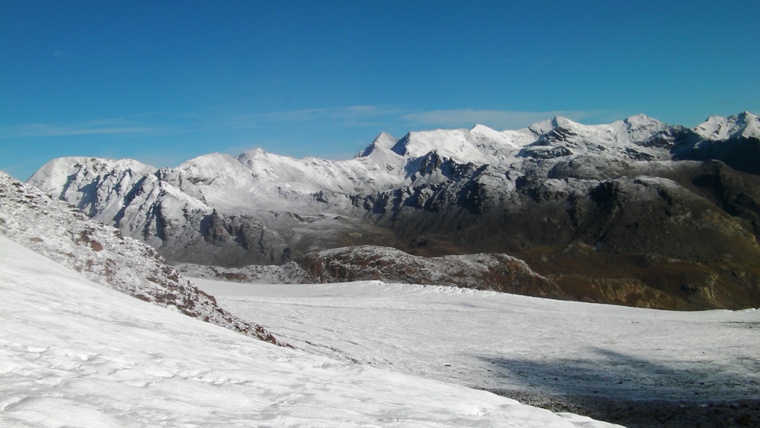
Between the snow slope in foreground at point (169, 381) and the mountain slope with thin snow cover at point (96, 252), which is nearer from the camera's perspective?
the snow slope in foreground at point (169, 381)

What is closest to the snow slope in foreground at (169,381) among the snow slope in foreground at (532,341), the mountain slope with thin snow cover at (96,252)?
the mountain slope with thin snow cover at (96,252)

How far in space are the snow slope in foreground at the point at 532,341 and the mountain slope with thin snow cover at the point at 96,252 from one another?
A: 7.50 m

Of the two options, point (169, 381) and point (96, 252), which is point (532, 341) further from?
Result: point (169, 381)

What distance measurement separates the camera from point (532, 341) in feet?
106

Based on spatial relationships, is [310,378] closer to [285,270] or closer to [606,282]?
[285,270]

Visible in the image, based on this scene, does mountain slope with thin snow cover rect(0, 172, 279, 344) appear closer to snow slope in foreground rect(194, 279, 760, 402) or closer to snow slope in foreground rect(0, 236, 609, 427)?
snow slope in foreground rect(0, 236, 609, 427)

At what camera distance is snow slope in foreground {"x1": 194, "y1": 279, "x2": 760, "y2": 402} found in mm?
22766

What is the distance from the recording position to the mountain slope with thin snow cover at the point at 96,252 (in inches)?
843

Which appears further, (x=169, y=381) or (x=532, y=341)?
(x=532, y=341)

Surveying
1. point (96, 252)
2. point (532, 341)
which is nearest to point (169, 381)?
point (96, 252)

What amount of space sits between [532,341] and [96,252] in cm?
2378

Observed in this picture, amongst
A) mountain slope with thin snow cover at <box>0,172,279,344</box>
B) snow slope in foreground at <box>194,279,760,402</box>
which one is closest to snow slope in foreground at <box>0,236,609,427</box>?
mountain slope with thin snow cover at <box>0,172,279,344</box>

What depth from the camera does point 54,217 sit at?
23.7m

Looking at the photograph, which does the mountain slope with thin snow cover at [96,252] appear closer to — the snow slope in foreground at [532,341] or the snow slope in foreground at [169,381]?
the snow slope in foreground at [169,381]
